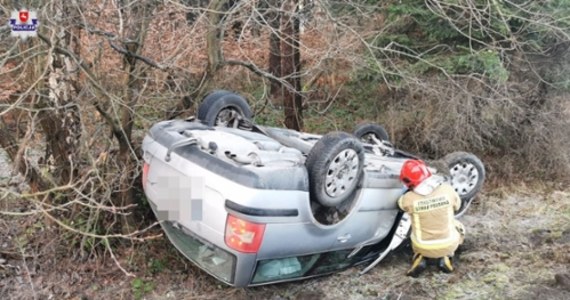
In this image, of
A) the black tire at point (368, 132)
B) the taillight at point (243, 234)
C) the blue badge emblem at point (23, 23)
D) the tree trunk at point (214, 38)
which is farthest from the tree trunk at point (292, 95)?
the taillight at point (243, 234)

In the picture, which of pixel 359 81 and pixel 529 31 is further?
pixel 359 81

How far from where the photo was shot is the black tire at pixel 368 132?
19.1 feet

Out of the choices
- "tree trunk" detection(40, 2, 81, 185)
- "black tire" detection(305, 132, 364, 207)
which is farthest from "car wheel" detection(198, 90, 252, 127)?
"black tire" detection(305, 132, 364, 207)

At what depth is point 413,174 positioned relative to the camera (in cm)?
425

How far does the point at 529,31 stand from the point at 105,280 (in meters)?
6.09

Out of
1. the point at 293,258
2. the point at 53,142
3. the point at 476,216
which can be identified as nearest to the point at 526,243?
the point at 476,216

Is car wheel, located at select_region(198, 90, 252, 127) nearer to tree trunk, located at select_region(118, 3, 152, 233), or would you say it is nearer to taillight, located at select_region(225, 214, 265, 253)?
tree trunk, located at select_region(118, 3, 152, 233)

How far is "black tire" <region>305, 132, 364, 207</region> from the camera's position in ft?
12.0

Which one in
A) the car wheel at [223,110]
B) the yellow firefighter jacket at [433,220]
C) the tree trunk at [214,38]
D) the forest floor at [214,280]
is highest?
the tree trunk at [214,38]

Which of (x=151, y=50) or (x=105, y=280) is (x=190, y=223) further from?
(x=151, y=50)

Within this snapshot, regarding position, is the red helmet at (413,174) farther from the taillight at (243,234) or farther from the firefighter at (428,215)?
the taillight at (243,234)

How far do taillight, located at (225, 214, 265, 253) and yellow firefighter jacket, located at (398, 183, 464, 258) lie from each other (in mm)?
1561

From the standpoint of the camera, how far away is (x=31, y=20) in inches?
158

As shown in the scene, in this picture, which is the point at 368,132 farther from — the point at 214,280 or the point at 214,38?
the point at 214,280
